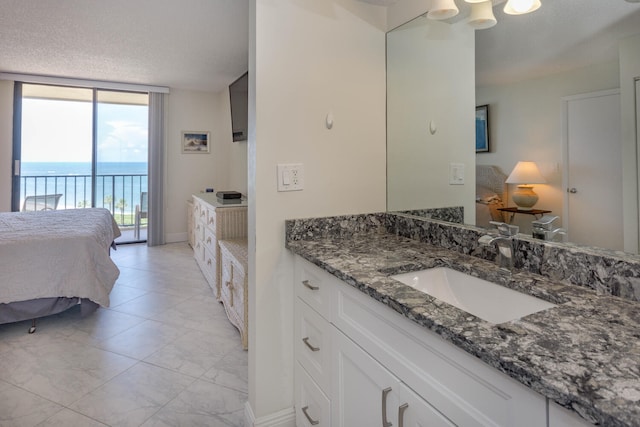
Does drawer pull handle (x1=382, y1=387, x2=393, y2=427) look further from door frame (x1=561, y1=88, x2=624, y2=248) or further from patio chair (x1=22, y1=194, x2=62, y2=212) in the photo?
patio chair (x1=22, y1=194, x2=62, y2=212)

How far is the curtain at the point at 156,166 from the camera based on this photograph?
209 inches

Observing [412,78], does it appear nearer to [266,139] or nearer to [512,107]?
[512,107]

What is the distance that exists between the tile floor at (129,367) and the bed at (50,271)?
184 mm

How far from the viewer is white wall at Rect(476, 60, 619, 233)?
43.1 inches

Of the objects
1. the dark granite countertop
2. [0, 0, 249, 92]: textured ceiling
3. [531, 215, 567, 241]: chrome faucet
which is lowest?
the dark granite countertop

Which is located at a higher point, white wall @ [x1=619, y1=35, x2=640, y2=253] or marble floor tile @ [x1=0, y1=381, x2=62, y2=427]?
white wall @ [x1=619, y1=35, x2=640, y2=253]

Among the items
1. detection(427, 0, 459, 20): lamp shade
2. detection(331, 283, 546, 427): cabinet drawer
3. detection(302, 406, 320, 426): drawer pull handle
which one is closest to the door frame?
detection(427, 0, 459, 20): lamp shade

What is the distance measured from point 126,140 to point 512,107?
5.58 metres

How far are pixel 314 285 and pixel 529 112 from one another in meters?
0.99

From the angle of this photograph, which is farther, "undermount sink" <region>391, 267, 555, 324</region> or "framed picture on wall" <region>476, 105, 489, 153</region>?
"framed picture on wall" <region>476, 105, 489, 153</region>

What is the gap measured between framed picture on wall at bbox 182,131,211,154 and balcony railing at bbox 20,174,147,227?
844 mm

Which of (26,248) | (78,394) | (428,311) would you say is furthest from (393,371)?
(26,248)

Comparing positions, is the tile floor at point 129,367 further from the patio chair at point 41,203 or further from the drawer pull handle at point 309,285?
the patio chair at point 41,203

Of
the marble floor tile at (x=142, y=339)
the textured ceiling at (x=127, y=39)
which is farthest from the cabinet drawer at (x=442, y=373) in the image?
the textured ceiling at (x=127, y=39)
